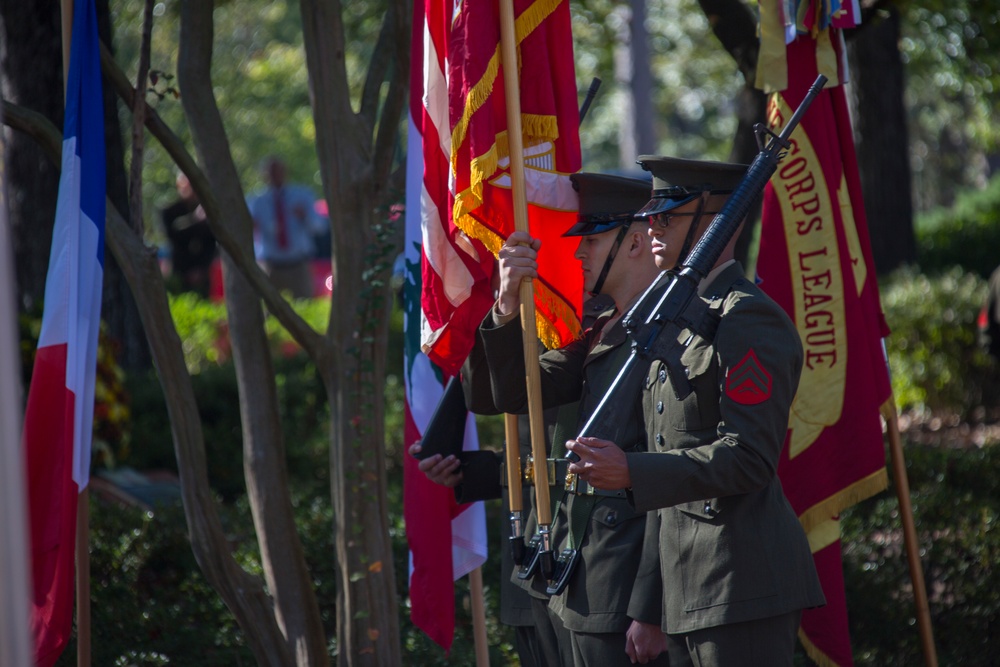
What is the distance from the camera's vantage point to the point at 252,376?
488 centimetres

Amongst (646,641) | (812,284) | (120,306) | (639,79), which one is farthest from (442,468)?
(639,79)

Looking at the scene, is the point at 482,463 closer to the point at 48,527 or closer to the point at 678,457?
the point at 678,457

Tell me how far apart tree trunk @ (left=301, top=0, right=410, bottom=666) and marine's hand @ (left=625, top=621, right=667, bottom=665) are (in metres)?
1.63

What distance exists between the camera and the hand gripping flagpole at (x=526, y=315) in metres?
3.34

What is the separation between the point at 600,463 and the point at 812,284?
2112 millimetres

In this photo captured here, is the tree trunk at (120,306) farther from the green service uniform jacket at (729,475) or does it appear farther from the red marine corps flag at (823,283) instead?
the green service uniform jacket at (729,475)

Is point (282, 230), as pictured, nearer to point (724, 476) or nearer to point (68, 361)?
point (68, 361)

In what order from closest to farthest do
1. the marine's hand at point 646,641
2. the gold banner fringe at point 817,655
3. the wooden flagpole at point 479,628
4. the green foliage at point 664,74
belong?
the marine's hand at point 646,641, the wooden flagpole at point 479,628, the gold banner fringe at point 817,655, the green foliage at point 664,74

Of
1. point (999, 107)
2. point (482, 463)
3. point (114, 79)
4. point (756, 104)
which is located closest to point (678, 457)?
point (482, 463)

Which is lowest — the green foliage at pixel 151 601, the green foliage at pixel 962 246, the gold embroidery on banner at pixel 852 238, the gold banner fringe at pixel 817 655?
the gold banner fringe at pixel 817 655

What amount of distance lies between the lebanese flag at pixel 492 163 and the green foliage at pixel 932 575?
2627 mm

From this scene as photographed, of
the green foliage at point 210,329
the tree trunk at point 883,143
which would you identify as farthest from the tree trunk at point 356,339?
the tree trunk at point 883,143

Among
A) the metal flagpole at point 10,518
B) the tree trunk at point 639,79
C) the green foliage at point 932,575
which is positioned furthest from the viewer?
the tree trunk at point 639,79

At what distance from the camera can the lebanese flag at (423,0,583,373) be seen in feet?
12.0
